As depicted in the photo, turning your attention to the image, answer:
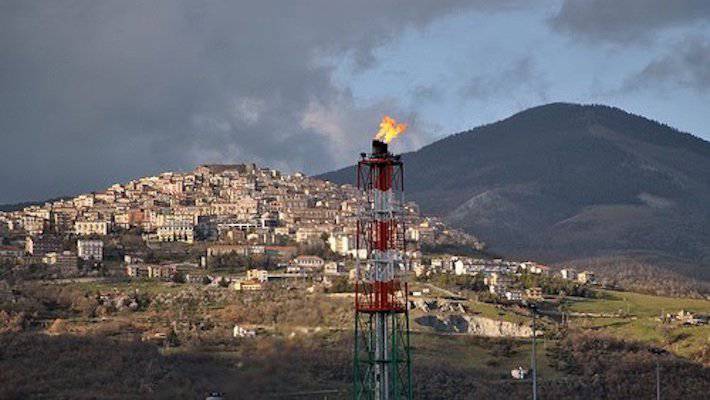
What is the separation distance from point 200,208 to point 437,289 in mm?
42802

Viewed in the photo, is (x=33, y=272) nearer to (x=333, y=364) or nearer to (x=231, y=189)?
(x=333, y=364)

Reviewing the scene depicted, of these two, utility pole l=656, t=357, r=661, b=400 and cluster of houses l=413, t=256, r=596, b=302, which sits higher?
cluster of houses l=413, t=256, r=596, b=302

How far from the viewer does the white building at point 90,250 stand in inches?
4151

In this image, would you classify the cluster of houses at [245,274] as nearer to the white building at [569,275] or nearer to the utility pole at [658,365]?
the utility pole at [658,365]

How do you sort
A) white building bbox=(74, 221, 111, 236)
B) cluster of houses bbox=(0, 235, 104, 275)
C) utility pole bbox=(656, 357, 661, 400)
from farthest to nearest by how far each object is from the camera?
1. white building bbox=(74, 221, 111, 236)
2. cluster of houses bbox=(0, 235, 104, 275)
3. utility pole bbox=(656, 357, 661, 400)

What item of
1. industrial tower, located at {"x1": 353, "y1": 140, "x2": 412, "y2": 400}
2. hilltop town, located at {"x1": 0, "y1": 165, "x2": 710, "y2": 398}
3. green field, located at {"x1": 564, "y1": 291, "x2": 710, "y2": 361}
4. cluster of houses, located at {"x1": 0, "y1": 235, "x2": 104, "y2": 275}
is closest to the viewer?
industrial tower, located at {"x1": 353, "y1": 140, "x2": 412, "y2": 400}

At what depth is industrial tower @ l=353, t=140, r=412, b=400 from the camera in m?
42.8

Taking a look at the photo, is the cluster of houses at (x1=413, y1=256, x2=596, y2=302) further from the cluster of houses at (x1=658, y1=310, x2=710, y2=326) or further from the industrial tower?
the industrial tower

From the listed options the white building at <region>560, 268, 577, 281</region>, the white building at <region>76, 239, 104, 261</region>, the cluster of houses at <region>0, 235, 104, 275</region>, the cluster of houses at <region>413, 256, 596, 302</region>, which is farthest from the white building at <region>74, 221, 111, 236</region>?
the white building at <region>560, 268, 577, 281</region>

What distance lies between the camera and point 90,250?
107m

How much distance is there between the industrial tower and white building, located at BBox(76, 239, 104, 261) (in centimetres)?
6305

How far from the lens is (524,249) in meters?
189

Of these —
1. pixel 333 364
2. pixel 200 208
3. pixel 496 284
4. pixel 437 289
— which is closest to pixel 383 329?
pixel 333 364

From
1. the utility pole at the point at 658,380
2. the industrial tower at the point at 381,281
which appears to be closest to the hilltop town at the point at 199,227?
the utility pole at the point at 658,380
